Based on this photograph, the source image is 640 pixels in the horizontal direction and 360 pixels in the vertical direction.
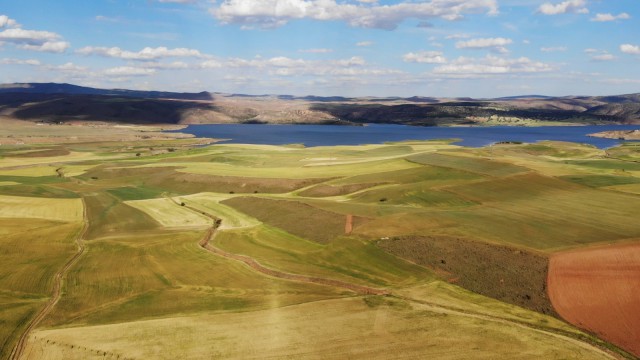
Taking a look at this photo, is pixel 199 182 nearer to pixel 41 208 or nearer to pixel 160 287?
pixel 41 208

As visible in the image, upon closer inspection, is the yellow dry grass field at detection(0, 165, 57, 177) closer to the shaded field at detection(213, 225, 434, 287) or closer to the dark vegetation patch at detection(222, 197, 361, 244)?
the dark vegetation patch at detection(222, 197, 361, 244)

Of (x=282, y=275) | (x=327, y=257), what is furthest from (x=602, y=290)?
(x=282, y=275)

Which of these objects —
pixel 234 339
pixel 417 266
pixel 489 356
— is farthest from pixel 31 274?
pixel 489 356

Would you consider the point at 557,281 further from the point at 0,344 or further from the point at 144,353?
the point at 0,344

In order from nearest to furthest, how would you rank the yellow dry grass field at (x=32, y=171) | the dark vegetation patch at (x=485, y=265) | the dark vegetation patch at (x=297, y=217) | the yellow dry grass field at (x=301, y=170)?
the dark vegetation patch at (x=485, y=265)
the dark vegetation patch at (x=297, y=217)
the yellow dry grass field at (x=301, y=170)
the yellow dry grass field at (x=32, y=171)

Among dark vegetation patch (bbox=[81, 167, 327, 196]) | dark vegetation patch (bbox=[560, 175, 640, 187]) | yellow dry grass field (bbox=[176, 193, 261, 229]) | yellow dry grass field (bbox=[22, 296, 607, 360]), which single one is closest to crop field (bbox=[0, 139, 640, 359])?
yellow dry grass field (bbox=[22, 296, 607, 360])

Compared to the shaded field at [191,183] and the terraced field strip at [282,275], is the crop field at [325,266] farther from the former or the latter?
the shaded field at [191,183]

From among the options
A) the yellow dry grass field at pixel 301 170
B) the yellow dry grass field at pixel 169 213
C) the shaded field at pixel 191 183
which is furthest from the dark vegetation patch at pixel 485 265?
the yellow dry grass field at pixel 301 170
